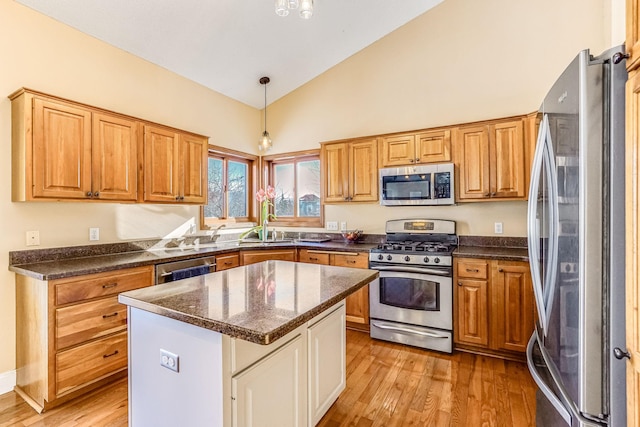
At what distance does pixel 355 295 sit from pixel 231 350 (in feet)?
7.69

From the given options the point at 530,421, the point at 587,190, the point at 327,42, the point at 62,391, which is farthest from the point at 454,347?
the point at 327,42

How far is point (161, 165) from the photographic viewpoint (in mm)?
2992

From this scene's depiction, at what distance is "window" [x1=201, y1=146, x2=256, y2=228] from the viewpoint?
412cm

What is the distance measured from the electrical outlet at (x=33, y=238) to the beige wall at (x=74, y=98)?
1.2 inches

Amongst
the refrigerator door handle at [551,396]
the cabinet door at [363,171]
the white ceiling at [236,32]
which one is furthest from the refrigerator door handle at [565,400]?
the white ceiling at [236,32]

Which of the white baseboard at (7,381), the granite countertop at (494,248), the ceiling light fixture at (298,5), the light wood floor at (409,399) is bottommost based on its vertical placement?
the light wood floor at (409,399)

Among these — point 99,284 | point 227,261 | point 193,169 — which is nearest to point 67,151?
point 99,284

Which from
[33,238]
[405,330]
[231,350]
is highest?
[33,238]

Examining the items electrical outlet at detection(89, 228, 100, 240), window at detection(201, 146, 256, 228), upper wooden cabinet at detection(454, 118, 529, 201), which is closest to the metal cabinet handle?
upper wooden cabinet at detection(454, 118, 529, 201)

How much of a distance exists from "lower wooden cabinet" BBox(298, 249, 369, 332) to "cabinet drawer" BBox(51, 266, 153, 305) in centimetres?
184

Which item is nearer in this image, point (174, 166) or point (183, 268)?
point (183, 268)

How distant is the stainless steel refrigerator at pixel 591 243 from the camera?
1.01 metres

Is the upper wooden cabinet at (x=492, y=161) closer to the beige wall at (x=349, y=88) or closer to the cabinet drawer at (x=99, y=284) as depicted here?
the beige wall at (x=349, y=88)

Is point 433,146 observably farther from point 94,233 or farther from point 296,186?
point 94,233
